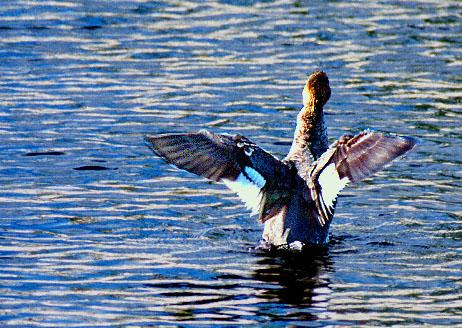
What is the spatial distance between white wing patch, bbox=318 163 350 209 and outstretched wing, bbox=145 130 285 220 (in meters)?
0.38

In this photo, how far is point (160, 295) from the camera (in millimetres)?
9227

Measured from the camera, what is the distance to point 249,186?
34.0ft

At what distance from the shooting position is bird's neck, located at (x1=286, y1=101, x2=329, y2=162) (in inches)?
421

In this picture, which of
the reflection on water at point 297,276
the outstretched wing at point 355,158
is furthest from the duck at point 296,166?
the reflection on water at point 297,276

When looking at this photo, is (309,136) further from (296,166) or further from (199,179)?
(199,179)

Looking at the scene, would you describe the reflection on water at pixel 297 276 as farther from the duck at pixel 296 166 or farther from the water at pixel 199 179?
the duck at pixel 296 166

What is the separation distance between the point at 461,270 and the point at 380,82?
240 inches

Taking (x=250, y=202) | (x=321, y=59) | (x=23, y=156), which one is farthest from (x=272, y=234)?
(x=321, y=59)

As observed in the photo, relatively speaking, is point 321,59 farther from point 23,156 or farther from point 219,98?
point 23,156

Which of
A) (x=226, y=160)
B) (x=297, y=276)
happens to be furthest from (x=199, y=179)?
(x=297, y=276)

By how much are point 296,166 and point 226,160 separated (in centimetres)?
68

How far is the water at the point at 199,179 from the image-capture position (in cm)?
923

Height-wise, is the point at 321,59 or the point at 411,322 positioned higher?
the point at 321,59

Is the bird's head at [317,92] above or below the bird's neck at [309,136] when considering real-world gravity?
above
